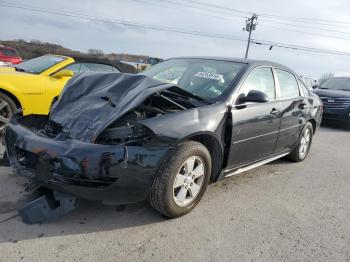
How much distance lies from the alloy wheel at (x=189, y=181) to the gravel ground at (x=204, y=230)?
0.20 m

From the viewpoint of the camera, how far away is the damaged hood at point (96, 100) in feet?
9.95

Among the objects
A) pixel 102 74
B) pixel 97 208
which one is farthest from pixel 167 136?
pixel 102 74

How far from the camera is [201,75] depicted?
4.13 meters

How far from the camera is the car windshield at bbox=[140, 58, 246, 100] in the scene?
12.7 feet

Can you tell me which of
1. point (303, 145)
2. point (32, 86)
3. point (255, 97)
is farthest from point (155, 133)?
A: point (303, 145)

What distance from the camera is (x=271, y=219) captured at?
11.5ft

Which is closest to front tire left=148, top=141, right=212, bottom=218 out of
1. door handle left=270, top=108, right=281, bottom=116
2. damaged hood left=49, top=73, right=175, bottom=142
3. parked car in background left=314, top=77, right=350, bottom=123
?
damaged hood left=49, top=73, right=175, bottom=142

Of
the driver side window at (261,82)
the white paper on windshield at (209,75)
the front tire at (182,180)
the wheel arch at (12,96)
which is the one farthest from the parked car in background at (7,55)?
the front tire at (182,180)

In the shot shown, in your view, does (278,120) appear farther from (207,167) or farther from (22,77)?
(22,77)

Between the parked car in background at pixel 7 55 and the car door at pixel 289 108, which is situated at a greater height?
the car door at pixel 289 108

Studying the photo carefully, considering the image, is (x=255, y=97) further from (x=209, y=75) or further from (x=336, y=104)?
(x=336, y=104)

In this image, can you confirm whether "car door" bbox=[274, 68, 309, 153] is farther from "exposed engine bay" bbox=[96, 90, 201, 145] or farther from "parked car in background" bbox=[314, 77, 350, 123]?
"parked car in background" bbox=[314, 77, 350, 123]

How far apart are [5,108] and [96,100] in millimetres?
2628

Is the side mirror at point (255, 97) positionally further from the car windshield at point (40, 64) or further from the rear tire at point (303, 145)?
the car windshield at point (40, 64)
